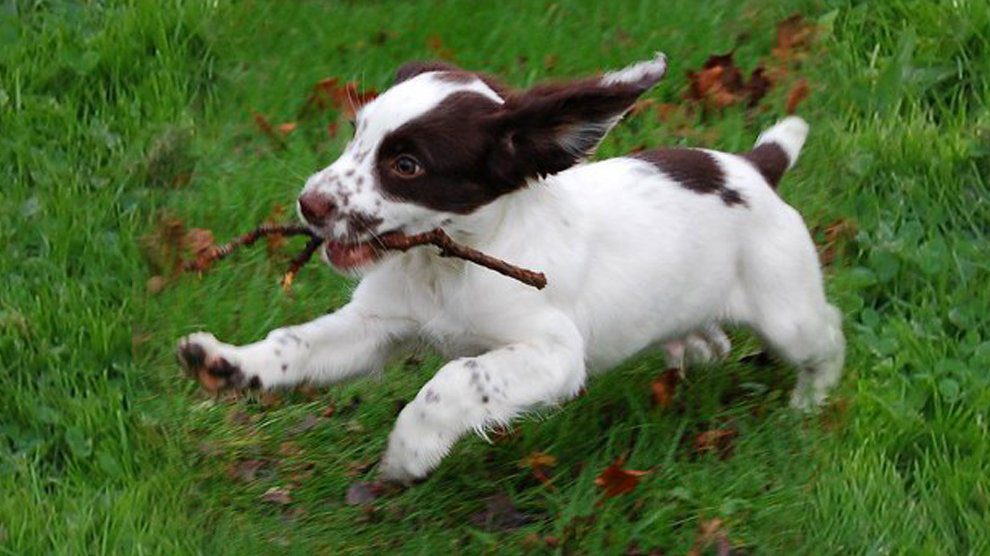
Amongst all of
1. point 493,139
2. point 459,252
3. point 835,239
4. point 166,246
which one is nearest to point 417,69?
point 493,139

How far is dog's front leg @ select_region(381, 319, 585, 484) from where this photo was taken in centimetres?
381

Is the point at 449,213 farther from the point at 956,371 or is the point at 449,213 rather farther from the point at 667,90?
the point at 667,90

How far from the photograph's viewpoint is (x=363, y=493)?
13.6 ft

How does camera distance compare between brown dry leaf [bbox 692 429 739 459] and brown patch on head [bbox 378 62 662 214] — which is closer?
brown patch on head [bbox 378 62 662 214]

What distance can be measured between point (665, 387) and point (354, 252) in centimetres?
117

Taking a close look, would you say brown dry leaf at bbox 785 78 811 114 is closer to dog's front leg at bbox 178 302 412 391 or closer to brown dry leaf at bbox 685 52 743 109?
brown dry leaf at bbox 685 52 743 109

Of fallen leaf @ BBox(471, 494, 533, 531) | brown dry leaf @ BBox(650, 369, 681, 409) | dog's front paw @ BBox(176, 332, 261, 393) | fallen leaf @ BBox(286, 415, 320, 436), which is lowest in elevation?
brown dry leaf @ BBox(650, 369, 681, 409)

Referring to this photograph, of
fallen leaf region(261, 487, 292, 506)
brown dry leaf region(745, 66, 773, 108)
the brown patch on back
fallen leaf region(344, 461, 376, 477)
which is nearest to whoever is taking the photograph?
fallen leaf region(261, 487, 292, 506)

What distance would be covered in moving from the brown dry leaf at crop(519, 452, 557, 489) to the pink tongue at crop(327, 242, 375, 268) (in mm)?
742

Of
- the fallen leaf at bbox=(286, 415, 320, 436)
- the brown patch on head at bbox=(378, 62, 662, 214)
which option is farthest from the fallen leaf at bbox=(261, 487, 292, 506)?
the brown patch on head at bbox=(378, 62, 662, 214)

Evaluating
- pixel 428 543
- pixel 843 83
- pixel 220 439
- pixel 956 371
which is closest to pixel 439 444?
pixel 428 543

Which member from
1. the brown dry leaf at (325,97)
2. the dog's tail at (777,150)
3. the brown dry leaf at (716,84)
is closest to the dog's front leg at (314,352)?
the dog's tail at (777,150)

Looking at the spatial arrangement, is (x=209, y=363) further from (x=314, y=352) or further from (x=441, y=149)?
(x=441, y=149)

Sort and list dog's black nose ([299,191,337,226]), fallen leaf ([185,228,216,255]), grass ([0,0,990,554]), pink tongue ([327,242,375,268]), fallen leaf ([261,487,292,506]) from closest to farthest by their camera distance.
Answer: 1. dog's black nose ([299,191,337,226])
2. pink tongue ([327,242,375,268])
3. grass ([0,0,990,554])
4. fallen leaf ([261,487,292,506])
5. fallen leaf ([185,228,216,255])
